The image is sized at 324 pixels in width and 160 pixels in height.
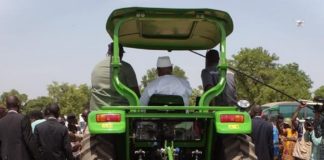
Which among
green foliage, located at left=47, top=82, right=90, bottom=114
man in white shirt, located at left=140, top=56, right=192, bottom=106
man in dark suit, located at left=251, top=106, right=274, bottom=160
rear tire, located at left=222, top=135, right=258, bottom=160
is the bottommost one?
green foliage, located at left=47, top=82, right=90, bottom=114

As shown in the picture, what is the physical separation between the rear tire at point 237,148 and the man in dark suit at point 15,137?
119 inches

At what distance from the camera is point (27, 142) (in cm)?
830

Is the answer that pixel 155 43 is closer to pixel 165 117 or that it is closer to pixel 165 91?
pixel 165 91

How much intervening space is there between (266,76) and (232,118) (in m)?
65.2

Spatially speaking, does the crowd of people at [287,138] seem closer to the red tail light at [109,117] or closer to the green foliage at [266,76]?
the red tail light at [109,117]

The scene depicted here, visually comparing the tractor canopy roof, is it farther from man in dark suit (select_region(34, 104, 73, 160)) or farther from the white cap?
man in dark suit (select_region(34, 104, 73, 160))

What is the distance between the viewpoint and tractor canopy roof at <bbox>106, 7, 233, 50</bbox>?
6464 mm

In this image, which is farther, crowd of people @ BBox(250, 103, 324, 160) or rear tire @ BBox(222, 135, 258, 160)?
crowd of people @ BBox(250, 103, 324, 160)

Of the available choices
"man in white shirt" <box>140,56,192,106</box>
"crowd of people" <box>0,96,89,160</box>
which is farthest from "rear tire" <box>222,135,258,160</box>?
"crowd of people" <box>0,96,89,160</box>

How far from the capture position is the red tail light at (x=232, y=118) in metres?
6.27

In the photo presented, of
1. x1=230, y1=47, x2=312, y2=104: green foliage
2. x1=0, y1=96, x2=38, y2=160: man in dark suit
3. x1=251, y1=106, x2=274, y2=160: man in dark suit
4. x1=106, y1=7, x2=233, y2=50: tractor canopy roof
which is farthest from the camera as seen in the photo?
x1=230, y1=47, x2=312, y2=104: green foliage

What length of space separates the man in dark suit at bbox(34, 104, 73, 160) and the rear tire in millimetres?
2824

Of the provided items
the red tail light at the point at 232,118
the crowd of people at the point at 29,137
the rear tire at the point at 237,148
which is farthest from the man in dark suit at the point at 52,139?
the red tail light at the point at 232,118

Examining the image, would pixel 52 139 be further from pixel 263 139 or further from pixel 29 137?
pixel 263 139
